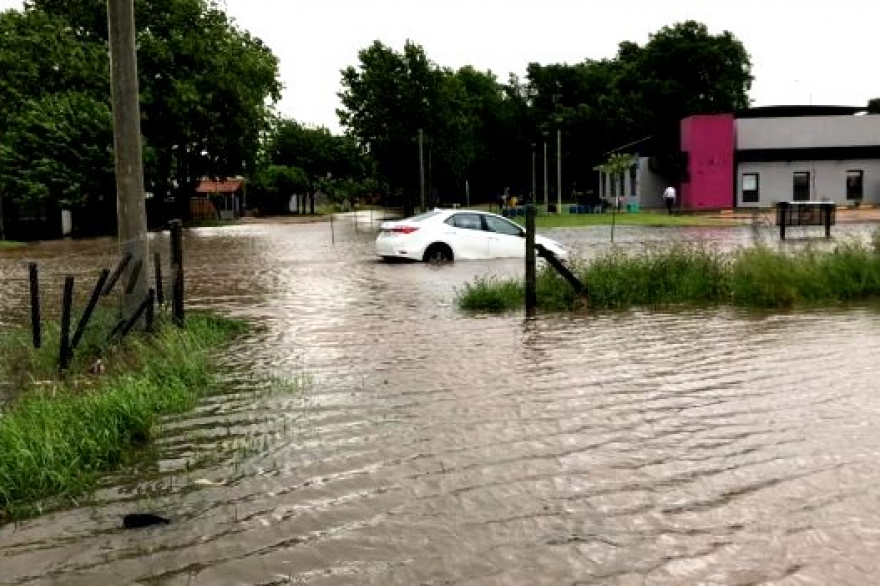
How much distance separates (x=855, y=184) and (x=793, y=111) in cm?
661

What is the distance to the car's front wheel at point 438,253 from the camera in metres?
22.2

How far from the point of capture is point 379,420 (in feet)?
21.9

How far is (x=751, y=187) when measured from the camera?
54219 mm

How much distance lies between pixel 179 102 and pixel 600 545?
4347 centimetres

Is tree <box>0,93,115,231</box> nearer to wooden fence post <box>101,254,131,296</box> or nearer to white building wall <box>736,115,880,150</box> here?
wooden fence post <box>101,254,131,296</box>

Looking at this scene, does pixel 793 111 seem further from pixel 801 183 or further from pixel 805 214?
pixel 805 214

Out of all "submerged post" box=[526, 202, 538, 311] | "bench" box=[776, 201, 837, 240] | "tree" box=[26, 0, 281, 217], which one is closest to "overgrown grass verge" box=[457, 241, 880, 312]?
"submerged post" box=[526, 202, 538, 311]

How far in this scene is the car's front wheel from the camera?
2223 centimetres

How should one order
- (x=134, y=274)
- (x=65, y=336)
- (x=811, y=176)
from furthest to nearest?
(x=811, y=176) < (x=134, y=274) < (x=65, y=336)

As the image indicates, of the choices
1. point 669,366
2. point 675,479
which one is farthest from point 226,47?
point 675,479

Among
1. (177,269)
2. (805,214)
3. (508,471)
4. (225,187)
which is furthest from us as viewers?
(225,187)

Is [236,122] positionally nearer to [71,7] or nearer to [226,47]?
[226,47]

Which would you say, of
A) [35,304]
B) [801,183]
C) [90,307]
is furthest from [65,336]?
[801,183]

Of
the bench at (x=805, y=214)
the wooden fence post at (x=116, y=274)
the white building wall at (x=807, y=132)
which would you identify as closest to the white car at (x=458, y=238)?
the bench at (x=805, y=214)
